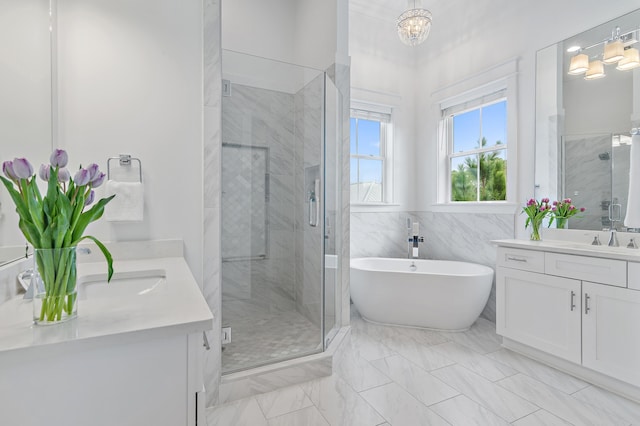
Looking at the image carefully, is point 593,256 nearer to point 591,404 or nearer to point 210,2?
point 591,404

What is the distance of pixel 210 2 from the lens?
1.86 meters

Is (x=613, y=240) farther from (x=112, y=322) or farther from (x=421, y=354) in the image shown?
(x=112, y=322)

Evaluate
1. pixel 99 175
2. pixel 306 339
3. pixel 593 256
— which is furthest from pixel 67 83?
pixel 593 256

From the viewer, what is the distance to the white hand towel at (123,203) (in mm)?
1652

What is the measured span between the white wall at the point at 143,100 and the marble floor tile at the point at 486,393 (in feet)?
5.74

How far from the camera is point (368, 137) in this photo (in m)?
3.96

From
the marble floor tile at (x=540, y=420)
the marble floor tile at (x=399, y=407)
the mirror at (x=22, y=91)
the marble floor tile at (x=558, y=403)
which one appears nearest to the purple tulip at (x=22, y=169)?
the mirror at (x=22, y=91)

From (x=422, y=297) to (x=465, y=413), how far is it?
1.18 m

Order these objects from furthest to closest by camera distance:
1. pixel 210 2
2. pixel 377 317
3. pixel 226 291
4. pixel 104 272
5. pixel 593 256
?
1. pixel 377 317
2. pixel 226 291
3. pixel 593 256
4. pixel 210 2
5. pixel 104 272

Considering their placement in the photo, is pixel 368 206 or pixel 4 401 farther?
pixel 368 206

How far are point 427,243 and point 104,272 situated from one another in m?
3.41

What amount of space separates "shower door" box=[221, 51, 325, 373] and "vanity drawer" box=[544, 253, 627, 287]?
1.65 metres

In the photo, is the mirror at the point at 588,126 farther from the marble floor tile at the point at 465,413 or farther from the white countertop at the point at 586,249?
the marble floor tile at the point at 465,413

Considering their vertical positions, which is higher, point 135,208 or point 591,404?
point 135,208
